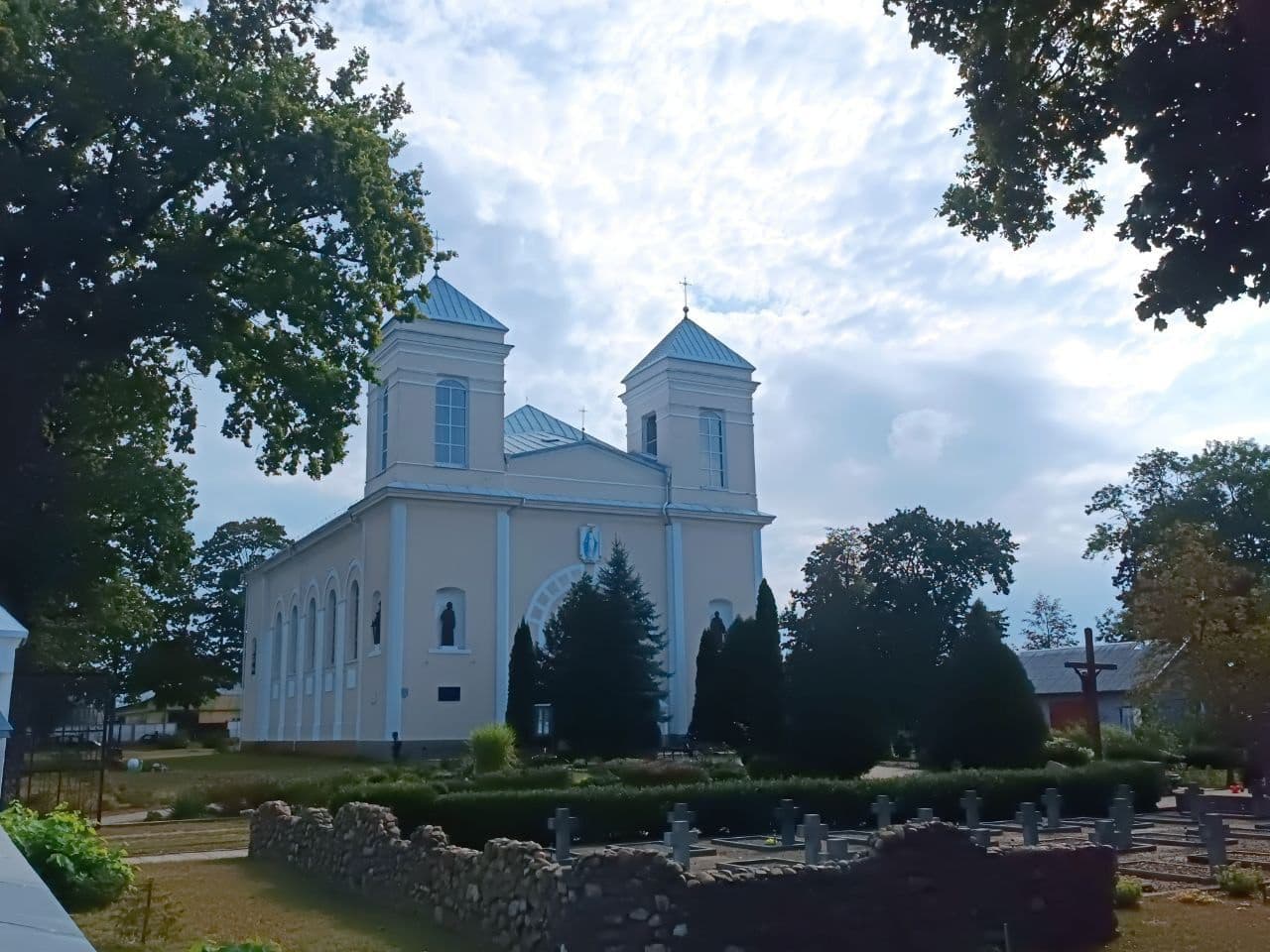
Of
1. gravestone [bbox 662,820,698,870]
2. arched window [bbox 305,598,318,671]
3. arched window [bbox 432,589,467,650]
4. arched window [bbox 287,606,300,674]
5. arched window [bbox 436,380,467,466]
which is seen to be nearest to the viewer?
gravestone [bbox 662,820,698,870]

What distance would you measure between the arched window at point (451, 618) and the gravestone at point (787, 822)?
1031 inches

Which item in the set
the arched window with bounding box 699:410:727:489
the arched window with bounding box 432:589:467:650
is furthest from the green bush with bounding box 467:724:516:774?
the arched window with bounding box 699:410:727:489

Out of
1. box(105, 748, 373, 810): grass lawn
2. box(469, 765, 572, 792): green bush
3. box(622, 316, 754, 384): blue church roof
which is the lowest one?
box(105, 748, 373, 810): grass lawn

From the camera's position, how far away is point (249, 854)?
18016 millimetres

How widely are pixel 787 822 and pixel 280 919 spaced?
8.71 metres

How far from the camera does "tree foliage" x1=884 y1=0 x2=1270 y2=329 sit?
1127cm

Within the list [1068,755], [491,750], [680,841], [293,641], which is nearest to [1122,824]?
[680,841]

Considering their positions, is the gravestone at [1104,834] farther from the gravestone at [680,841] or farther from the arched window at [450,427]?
the arched window at [450,427]

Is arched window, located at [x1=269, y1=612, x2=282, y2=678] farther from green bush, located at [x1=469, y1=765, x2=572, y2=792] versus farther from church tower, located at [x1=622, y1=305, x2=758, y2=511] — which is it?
green bush, located at [x1=469, y1=765, x2=572, y2=792]

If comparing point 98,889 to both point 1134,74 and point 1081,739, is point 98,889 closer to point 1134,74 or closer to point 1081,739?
point 1134,74

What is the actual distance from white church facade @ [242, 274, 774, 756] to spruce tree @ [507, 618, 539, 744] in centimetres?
225

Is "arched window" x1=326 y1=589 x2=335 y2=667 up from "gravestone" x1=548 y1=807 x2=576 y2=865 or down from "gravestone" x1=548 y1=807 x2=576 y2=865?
up

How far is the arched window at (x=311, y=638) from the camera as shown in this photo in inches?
2078

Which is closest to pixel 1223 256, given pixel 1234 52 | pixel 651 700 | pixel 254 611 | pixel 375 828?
pixel 1234 52
